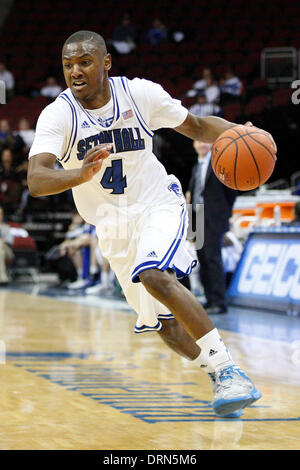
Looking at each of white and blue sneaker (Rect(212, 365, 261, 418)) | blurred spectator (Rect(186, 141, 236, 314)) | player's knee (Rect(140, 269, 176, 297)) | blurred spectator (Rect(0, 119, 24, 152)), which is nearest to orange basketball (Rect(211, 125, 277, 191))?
player's knee (Rect(140, 269, 176, 297))

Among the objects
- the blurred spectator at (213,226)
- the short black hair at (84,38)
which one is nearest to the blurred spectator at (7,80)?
the blurred spectator at (213,226)

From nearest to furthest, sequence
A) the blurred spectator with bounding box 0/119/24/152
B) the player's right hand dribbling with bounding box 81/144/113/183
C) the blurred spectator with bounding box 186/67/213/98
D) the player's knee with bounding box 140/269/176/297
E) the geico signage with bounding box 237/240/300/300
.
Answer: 1. the player's right hand dribbling with bounding box 81/144/113/183
2. the player's knee with bounding box 140/269/176/297
3. the geico signage with bounding box 237/240/300/300
4. the blurred spectator with bounding box 0/119/24/152
5. the blurred spectator with bounding box 186/67/213/98

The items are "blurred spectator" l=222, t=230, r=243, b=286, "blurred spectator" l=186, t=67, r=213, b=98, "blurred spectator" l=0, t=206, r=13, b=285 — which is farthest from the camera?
"blurred spectator" l=186, t=67, r=213, b=98

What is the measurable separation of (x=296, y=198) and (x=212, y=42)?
717 centimetres

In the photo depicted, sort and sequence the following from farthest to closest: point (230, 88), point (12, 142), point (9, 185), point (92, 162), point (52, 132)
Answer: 1. point (230, 88)
2. point (12, 142)
3. point (9, 185)
4. point (52, 132)
5. point (92, 162)

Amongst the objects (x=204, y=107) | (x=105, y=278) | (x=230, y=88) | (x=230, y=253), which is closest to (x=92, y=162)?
(x=230, y=253)

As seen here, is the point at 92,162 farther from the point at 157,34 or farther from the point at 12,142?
the point at 157,34

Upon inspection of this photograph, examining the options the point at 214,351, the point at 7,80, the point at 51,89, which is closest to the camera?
the point at 214,351

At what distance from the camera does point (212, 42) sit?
17.2 metres

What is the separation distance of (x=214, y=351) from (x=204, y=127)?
1.18 meters

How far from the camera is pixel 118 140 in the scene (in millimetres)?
3734

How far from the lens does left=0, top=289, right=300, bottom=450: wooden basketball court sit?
295 cm

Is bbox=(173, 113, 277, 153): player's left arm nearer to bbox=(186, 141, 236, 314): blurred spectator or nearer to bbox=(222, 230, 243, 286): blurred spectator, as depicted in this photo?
bbox=(186, 141, 236, 314): blurred spectator
